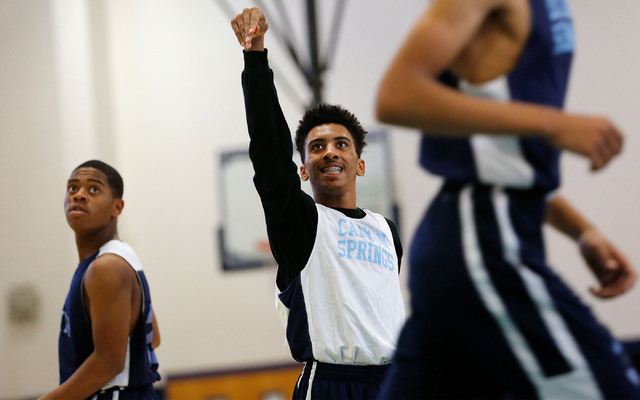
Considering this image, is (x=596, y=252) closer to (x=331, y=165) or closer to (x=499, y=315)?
(x=499, y=315)

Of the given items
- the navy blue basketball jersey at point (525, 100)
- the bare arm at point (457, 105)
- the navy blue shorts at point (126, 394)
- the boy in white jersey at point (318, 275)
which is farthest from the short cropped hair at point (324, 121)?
the bare arm at point (457, 105)

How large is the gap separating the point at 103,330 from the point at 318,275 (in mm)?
763

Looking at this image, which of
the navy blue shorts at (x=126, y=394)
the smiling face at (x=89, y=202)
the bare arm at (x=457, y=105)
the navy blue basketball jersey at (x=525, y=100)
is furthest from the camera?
the smiling face at (x=89, y=202)

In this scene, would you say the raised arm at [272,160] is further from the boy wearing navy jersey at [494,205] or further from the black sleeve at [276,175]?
the boy wearing navy jersey at [494,205]

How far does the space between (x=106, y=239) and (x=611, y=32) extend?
5895 millimetres

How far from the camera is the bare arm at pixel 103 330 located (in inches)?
97.2

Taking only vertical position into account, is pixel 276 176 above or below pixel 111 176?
below

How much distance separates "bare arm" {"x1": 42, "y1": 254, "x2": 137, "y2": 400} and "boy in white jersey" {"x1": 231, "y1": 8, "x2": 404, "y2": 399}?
56 cm

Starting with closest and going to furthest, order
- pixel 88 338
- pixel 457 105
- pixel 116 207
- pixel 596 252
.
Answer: pixel 457 105, pixel 596 252, pixel 88 338, pixel 116 207

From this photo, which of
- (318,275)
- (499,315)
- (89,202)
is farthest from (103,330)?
(499,315)

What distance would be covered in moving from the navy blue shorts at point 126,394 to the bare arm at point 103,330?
0.10 metres

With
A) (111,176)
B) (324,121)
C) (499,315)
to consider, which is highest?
(324,121)

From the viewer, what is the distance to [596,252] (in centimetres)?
164

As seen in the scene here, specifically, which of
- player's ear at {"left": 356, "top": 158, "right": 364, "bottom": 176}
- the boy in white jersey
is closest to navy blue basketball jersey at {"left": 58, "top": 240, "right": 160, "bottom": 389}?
the boy in white jersey
